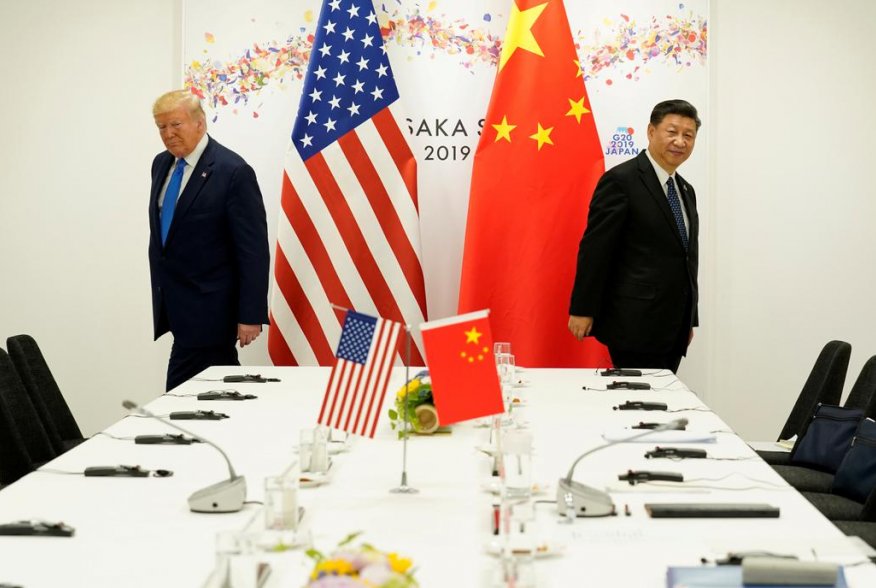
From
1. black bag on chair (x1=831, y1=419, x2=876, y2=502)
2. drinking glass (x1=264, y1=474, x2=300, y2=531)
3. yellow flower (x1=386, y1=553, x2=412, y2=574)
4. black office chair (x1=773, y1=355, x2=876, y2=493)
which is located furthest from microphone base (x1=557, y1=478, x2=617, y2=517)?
black office chair (x1=773, y1=355, x2=876, y2=493)

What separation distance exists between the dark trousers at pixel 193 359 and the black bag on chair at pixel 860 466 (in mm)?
3028

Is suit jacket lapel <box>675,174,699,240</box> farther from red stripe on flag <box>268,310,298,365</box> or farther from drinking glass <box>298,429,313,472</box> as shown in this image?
drinking glass <box>298,429,313,472</box>

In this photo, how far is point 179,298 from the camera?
5625mm

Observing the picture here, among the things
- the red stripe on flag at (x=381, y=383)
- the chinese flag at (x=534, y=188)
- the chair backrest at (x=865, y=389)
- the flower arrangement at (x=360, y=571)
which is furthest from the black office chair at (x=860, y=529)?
the chinese flag at (x=534, y=188)

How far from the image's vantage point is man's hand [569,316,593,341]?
5.59 metres

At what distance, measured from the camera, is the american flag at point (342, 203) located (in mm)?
6258

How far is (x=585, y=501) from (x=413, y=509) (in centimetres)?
40

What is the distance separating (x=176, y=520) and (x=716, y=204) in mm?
4685

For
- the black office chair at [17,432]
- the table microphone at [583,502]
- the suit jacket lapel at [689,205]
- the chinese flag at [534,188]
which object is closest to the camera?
the table microphone at [583,502]

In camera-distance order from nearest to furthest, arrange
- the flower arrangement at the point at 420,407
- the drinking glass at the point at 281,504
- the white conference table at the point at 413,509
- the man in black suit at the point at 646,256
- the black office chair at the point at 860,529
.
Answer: the white conference table at the point at 413,509 → the drinking glass at the point at 281,504 → the black office chair at the point at 860,529 → the flower arrangement at the point at 420,407 → the man in black suit at the point at 646,256

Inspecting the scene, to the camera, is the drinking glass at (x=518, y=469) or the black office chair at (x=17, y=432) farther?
the black office chair at (x=17, y=432)

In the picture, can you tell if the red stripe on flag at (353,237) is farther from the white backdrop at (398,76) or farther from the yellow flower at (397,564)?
the yellow flower at (397,564)

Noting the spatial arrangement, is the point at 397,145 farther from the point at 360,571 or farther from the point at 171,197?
the point at 360,571

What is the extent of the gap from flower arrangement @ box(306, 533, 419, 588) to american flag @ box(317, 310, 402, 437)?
125 centimetres
